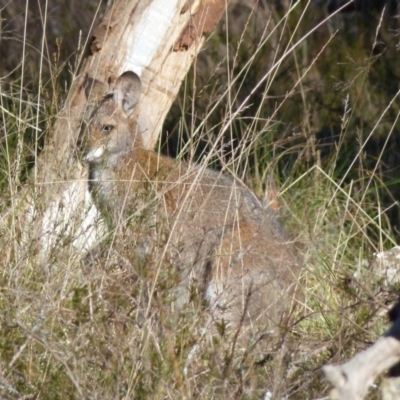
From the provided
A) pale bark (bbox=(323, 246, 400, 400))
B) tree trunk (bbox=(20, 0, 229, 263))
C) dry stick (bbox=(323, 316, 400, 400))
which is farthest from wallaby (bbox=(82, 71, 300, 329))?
dry stick (bbox=(323, 316, 400, 400))

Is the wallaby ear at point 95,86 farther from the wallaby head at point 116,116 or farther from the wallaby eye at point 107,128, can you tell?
the wallaby eye at point 107,128

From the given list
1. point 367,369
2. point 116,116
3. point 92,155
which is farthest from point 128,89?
point 367,369

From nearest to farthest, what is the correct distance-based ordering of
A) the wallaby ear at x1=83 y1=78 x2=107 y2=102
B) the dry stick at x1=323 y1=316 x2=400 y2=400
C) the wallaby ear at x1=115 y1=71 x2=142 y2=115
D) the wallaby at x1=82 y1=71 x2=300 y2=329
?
the dry stick at x1=323 y1=316 x2=400 y2=400 → the wallaby at x1=82 y1=71 x2=300 y2=329 → the wallaby ear at x1=83 y1=78 x2=107 y2=102 → the wallaby ear at x1=115 y1=71 x2=142 y2=115

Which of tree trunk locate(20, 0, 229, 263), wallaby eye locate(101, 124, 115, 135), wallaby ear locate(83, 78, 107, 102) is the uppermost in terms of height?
tree trunk locate(20, 0, 229, 263)

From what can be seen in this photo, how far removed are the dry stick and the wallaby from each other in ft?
2.75

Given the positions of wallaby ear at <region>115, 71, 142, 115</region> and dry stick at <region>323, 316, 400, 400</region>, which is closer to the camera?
dry stick at <region>323, 316, 400, 400</region>

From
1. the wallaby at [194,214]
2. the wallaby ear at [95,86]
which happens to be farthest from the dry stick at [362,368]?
the wallaby ear at [95,86]

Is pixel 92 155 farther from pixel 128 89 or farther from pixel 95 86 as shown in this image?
pixel 128 89

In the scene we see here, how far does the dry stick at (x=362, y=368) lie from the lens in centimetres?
226

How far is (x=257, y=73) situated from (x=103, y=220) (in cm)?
397

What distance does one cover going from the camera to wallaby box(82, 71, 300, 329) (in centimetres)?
368

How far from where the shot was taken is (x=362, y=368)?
2.31 metres

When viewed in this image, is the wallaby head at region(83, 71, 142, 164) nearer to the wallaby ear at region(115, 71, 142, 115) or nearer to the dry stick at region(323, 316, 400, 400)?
the wallaby ear at region(115, 71, 142, 115)

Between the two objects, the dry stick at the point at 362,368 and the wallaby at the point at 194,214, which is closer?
the dry stick at the point at 362,368
